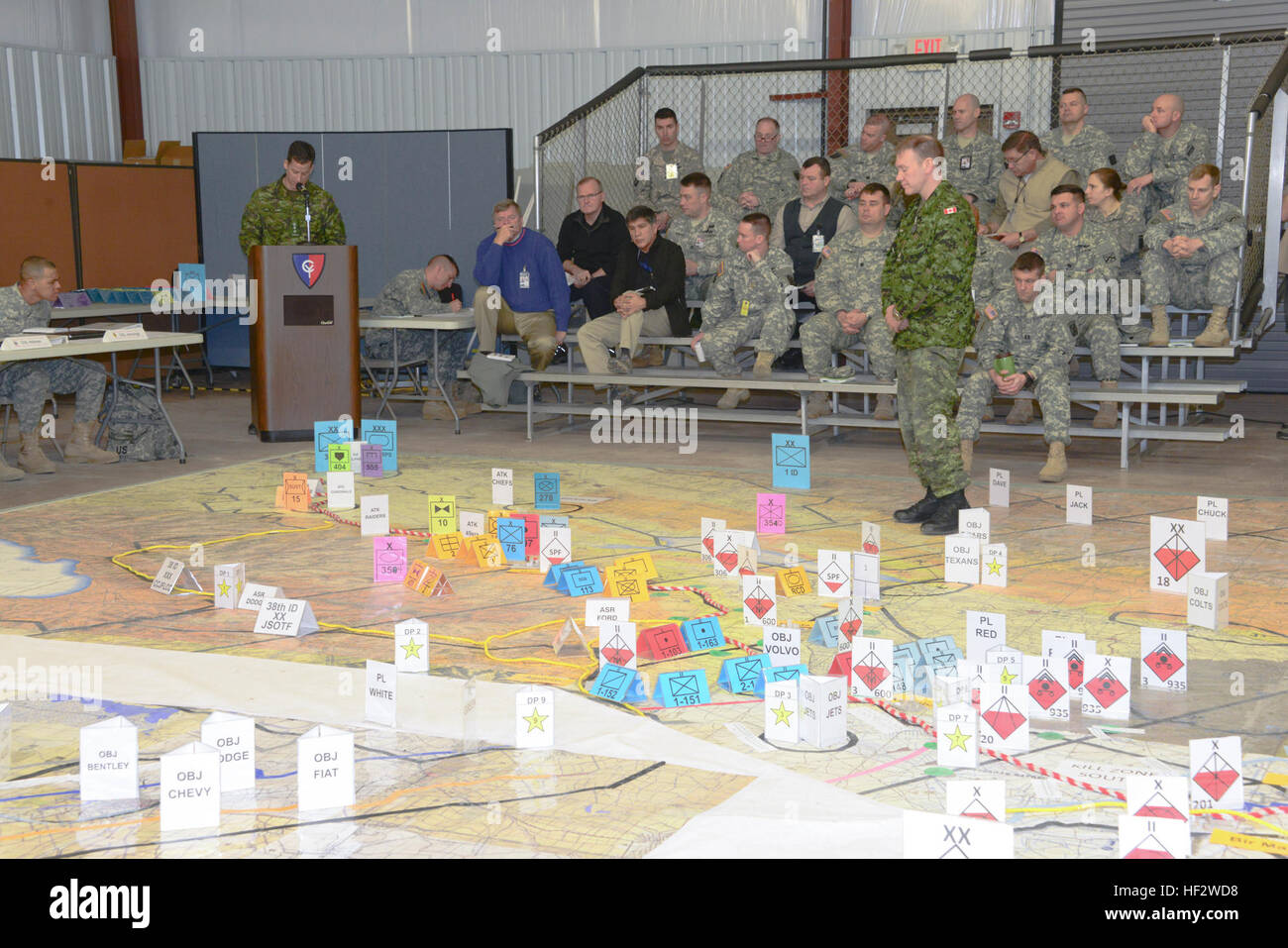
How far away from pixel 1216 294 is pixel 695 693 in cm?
575

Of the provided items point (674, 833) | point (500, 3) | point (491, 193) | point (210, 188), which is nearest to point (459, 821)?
point (674, 833)

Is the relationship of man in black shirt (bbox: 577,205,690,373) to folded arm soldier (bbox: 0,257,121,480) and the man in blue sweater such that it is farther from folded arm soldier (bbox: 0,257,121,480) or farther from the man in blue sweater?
folded arm soldier (bbox: 0,257,121,480)

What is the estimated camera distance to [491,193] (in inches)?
458

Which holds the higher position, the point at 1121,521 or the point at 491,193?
the point at 491,193

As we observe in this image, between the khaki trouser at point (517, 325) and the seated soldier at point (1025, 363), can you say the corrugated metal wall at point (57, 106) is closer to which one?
the khaki trouser at point (517, 325)

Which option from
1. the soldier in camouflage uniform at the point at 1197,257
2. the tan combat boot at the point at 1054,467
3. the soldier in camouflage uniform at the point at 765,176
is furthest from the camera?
the soldier in camouflage uniform at the point at 765,176

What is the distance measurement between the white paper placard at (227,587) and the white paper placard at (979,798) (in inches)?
117

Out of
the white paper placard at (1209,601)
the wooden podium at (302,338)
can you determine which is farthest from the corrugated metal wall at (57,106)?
the white paper placard at (1209,601)

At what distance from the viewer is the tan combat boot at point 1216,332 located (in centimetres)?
788

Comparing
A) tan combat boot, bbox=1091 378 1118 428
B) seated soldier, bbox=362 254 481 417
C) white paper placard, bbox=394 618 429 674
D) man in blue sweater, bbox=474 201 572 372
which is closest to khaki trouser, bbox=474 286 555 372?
man in blue sweater, bbox=474 201 572 372

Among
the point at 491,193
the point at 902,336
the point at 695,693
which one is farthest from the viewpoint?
the point at 491,193

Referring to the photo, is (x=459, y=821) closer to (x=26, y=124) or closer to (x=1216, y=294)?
(x=1216, y=294)

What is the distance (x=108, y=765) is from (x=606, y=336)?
6.35 metres

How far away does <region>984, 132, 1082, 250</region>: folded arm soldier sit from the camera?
8.87m
